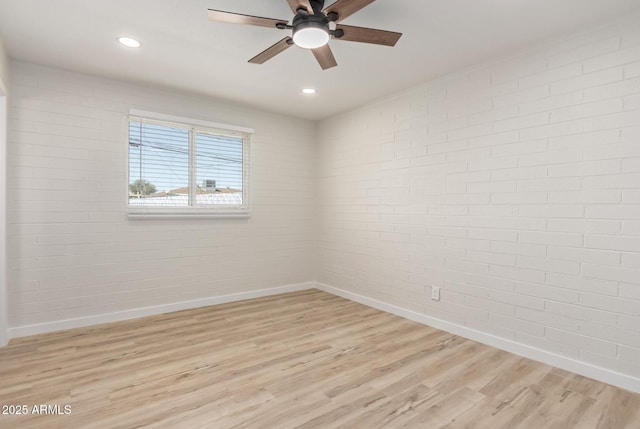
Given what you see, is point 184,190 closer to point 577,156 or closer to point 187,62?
point 187,62

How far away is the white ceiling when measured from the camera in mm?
2271

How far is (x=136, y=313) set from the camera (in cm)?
370

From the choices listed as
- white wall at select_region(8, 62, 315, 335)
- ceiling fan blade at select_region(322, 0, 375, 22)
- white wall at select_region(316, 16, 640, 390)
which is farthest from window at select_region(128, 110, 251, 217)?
ceiling fan blade at select_region(322, 0, 375, 22)

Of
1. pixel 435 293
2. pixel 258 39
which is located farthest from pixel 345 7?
pixel 435 293

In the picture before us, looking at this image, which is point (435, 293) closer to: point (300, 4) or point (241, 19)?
point (300, 4)

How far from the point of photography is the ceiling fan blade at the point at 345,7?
184 centimetres

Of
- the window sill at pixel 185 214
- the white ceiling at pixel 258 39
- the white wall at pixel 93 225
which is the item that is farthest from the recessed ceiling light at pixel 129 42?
the window sill at pixel 185 214

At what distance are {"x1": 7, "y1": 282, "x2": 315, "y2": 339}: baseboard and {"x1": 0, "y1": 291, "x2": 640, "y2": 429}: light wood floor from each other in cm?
11

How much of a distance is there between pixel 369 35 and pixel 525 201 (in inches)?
73.1

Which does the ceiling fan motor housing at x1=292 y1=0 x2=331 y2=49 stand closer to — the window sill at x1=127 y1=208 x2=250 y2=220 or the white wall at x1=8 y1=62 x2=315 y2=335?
the white wall at x1=8 y1=62 x2=315 y2=335

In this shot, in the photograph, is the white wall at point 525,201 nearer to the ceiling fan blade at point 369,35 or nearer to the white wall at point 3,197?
the ceiling fan blade at point 369,35

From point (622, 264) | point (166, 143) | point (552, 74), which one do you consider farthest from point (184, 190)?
point (622, 264)

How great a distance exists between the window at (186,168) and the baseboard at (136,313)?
1073 millimetres

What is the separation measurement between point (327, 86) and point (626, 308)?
3.24m
